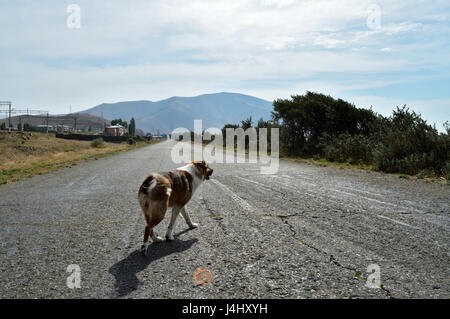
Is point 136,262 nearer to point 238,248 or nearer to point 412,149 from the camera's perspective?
point 238,248

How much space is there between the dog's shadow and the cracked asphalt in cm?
1

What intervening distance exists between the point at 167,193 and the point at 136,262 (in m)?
0.93

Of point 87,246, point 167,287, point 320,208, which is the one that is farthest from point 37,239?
point 320,208

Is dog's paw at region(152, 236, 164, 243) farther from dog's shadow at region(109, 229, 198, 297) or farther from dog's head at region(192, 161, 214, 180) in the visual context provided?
dog's head at region(192, 161, 214, 180)

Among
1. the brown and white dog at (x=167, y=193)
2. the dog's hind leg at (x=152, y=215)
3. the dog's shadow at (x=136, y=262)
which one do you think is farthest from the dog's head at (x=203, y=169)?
the dog's hind leg at (x=152, y=215)

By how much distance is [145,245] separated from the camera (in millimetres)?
4320

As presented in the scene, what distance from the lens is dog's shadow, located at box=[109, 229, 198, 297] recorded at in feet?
11.3

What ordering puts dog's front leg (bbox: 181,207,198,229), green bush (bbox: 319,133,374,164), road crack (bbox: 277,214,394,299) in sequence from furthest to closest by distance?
green bush (bbox: 319,133,374,164), dog's front leg (bbox: 181,207,198,229), road crack (bbox: 277,214,394,299)

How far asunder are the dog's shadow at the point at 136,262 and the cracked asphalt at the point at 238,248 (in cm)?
1

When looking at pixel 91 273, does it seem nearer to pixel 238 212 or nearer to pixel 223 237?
pixel 223 237

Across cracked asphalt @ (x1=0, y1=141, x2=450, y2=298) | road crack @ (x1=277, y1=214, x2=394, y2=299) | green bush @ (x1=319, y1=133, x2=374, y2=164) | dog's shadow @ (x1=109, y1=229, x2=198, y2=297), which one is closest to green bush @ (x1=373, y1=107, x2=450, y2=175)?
green bush @ (x1=319, y1=133, x2=374, y2=164)

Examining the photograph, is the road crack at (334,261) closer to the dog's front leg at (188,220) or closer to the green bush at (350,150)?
the dog's front leg at (188,220)

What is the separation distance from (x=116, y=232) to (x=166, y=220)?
1.12 metres

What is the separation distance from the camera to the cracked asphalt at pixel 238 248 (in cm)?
338
